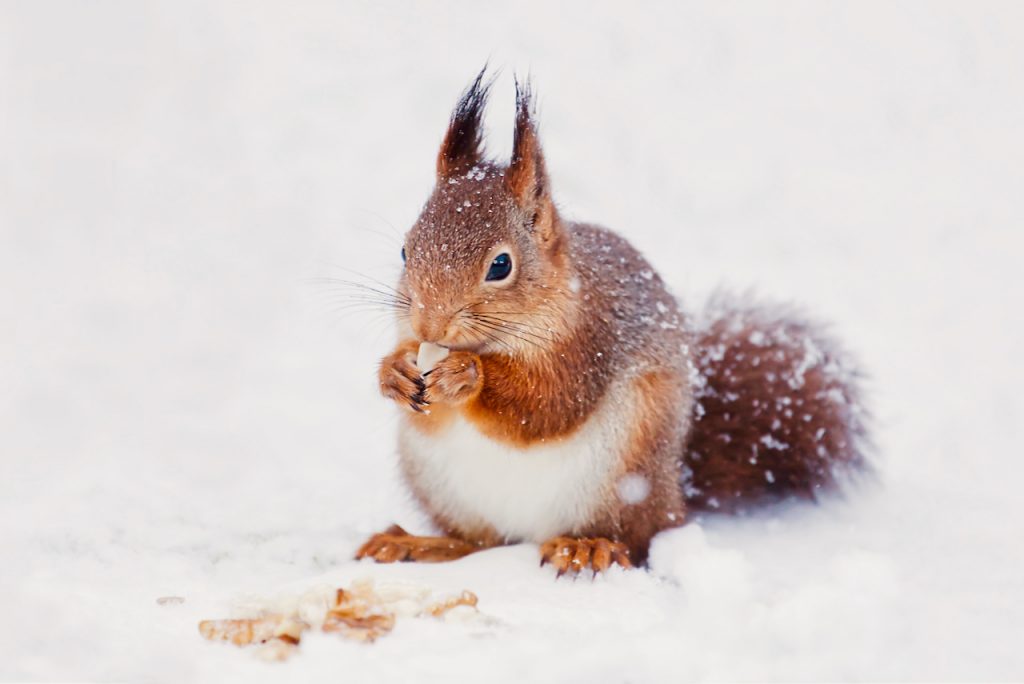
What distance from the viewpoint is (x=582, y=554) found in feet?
7.76

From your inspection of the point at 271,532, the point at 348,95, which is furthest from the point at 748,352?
the point at 348,95

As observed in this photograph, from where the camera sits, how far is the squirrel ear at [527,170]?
7.62 feet

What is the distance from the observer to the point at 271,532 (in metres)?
2.62

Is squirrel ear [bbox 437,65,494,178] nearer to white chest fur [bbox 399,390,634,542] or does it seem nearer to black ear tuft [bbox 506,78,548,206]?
black ear tuft [bbox 506,78,548,206]

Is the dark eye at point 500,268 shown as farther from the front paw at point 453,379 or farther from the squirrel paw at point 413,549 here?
the squirrel paw at point 413,549

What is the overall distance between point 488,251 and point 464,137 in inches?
13.5

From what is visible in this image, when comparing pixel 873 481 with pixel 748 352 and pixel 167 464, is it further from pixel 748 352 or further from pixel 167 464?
pixel 167 464

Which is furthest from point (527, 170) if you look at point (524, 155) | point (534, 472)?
point (534, 472)

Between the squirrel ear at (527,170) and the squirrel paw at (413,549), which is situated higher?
the squirrel ear at (527,170)

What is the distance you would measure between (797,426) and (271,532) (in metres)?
1.21

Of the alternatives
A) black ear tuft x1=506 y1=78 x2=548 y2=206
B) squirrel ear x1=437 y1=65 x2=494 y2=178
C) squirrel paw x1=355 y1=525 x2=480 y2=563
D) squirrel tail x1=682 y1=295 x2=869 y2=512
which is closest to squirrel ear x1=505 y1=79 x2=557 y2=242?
black ear tuft x1=506 y1=78 x2=548 y2=206

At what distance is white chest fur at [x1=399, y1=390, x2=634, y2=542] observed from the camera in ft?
7.78

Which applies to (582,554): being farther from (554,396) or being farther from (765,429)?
(765,429)

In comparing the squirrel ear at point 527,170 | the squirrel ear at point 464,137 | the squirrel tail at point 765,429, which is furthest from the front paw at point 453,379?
the squirrel tail at point 765,429
